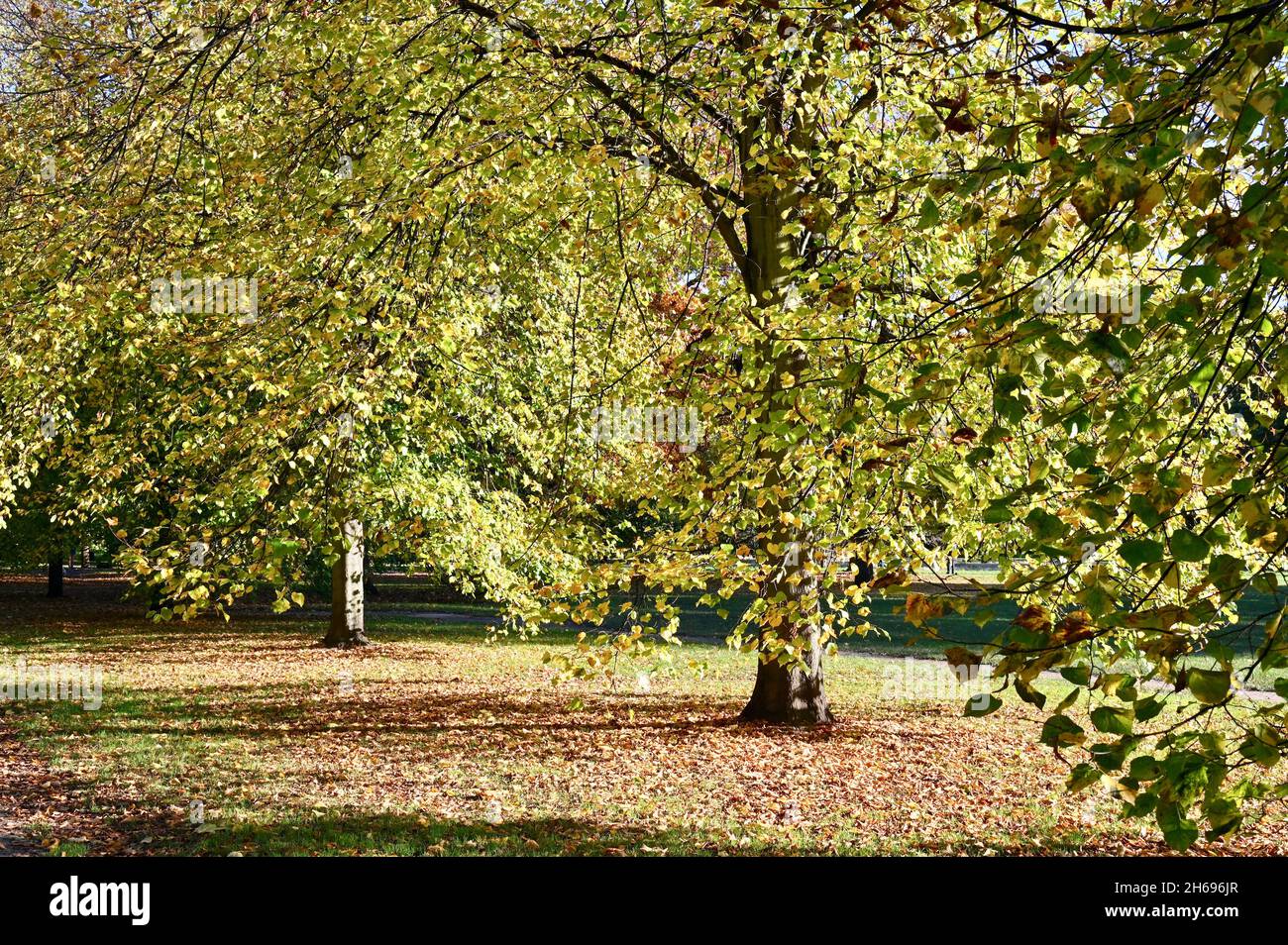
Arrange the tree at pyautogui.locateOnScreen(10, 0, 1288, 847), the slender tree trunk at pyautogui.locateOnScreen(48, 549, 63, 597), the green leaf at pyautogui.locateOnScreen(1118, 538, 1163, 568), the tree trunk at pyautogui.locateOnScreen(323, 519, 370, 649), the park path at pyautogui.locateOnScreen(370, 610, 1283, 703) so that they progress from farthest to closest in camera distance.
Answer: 1. the slender tree trunk at pyautogui.locateOnScreen(48, 549, 63, 597)
2. the tree trunk at pyautogui.locateOnScreen(323, 519, 370, 649)
3. the park path at pyautogui.locateOnScreen(370, 610, 1283, 703)
4. the tree at pyautogui.locateOnScreen(10, 0, 1288, 847)
5. the green leaf at pyautogui.locateOnScreen(1118, 538, 1163, 568)

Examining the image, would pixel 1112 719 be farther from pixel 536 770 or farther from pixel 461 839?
pixel 536 770

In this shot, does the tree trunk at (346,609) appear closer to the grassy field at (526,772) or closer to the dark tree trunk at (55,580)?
the grassy field at (526,772)

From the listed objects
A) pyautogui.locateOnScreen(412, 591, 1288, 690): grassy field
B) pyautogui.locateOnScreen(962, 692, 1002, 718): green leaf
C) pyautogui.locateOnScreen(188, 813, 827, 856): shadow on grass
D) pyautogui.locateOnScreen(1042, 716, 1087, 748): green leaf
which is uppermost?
pyautogui.locateOnScreen(962, 692, 1002, 718): green leaf

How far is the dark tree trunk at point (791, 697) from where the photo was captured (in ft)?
35.9

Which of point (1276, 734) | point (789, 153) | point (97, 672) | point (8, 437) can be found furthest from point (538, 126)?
point (97, 672)

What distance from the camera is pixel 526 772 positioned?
372 inches

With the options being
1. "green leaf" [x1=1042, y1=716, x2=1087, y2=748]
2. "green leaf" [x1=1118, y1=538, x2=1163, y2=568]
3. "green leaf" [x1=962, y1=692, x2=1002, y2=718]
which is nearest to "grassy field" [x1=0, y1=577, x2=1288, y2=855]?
"green leaf" [x1=962, y1=692, x2=1002, y2=718]

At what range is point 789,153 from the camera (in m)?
6.30

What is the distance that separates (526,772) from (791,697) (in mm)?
Result: 3024

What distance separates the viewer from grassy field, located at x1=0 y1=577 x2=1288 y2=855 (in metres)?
7.32

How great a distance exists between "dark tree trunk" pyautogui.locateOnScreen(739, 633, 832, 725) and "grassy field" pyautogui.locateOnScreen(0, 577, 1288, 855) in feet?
0.72

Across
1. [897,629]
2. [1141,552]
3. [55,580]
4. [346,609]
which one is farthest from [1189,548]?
[55,580]

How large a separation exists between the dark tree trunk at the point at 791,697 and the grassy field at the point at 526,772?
22 cm

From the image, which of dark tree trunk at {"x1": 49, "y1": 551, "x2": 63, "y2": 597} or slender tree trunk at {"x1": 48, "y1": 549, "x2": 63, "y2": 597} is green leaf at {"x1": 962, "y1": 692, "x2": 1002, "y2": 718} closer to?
slender tree trunk at {"x1": 48, "y1": 549, "x2": 63, "y2": 597}
